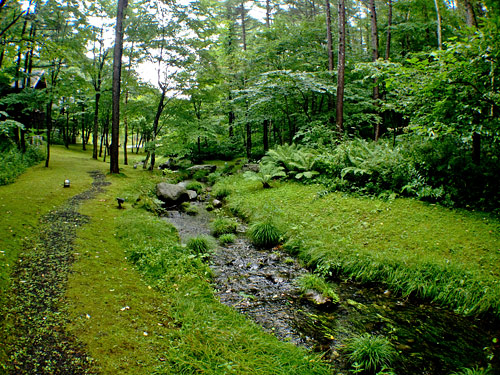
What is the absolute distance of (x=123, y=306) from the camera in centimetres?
383

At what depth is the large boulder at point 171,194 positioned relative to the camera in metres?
11.1

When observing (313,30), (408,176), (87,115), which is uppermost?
(313,30)

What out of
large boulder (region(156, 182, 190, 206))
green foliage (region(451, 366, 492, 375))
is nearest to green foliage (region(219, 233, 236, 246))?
large boulder (region(156, 182, 190, 206))

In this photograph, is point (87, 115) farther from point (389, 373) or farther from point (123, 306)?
point (389, 373)

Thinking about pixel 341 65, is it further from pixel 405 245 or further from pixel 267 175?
pixel 405 245

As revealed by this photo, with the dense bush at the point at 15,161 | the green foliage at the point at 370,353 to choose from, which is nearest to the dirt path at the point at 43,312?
the green foliage at the point at 370,353

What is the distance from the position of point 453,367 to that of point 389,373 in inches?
39.4

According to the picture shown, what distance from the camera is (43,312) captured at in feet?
11.2

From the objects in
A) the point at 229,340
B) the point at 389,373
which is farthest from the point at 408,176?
the point at 229,340

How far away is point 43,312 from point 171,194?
7.96m

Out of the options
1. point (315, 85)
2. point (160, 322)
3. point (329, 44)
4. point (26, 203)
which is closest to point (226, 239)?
point (160, 322)

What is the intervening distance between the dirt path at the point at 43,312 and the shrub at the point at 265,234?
4.35 meters

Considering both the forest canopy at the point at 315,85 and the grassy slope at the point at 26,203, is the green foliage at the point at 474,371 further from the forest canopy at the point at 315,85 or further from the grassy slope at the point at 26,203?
the grassy slope at the point at 26,203

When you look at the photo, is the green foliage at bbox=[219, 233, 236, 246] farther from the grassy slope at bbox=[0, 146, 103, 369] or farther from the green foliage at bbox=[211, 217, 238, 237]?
the grassy slope at bbox=[0, 146, 103, 369]
